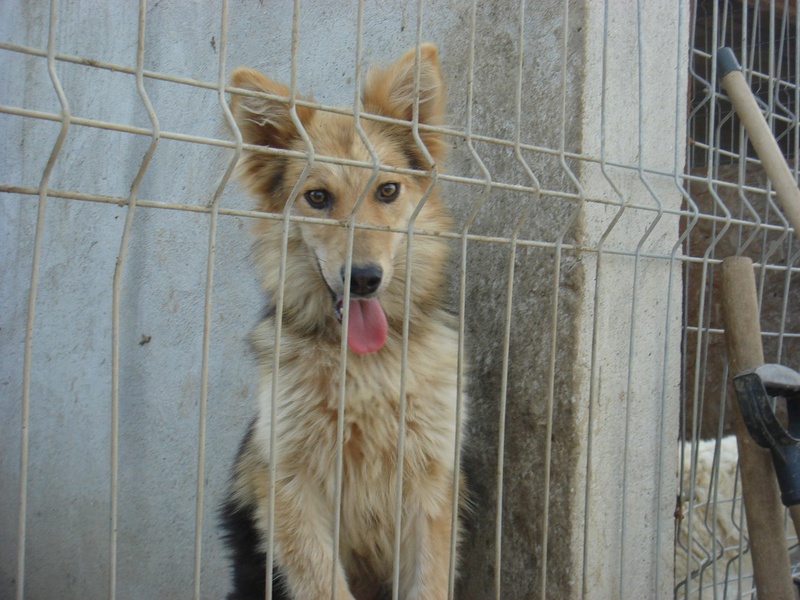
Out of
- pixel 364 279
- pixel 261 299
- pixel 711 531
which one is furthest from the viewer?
pixel 261 299

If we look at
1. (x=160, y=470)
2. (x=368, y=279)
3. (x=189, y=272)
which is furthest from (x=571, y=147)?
(x=160, y=470)

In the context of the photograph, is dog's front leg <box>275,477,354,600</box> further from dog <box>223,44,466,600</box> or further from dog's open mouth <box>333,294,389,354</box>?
dog's open mouth <box>333,294,389,354</box>

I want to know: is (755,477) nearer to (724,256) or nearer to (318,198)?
(318,198)

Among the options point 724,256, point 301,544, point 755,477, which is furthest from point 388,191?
point 724,256

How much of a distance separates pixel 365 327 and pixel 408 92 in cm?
90

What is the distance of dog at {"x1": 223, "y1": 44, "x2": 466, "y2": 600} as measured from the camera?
7.59 ft

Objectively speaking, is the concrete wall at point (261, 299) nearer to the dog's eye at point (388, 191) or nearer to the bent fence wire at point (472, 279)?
the bent fence wire at point (472, 279)

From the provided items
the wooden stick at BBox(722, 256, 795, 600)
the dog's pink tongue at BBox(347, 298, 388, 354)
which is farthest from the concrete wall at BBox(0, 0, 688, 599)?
the dog's pink tongue at BBox(347, 298, 388, 354)

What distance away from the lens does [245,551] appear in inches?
110

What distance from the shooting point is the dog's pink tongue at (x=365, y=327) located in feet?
7.30

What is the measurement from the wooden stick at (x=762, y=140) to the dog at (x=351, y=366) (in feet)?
3.45

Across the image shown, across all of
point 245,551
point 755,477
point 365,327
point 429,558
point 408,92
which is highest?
point 408,92

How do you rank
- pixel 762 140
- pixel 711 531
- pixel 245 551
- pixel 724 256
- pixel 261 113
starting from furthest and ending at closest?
pixel 724 256 < pixel 711 531 < pixel 245 551 < pixel 762 140 < pixel 261 113

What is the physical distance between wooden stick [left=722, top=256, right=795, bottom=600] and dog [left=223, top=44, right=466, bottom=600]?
99 centimetres
